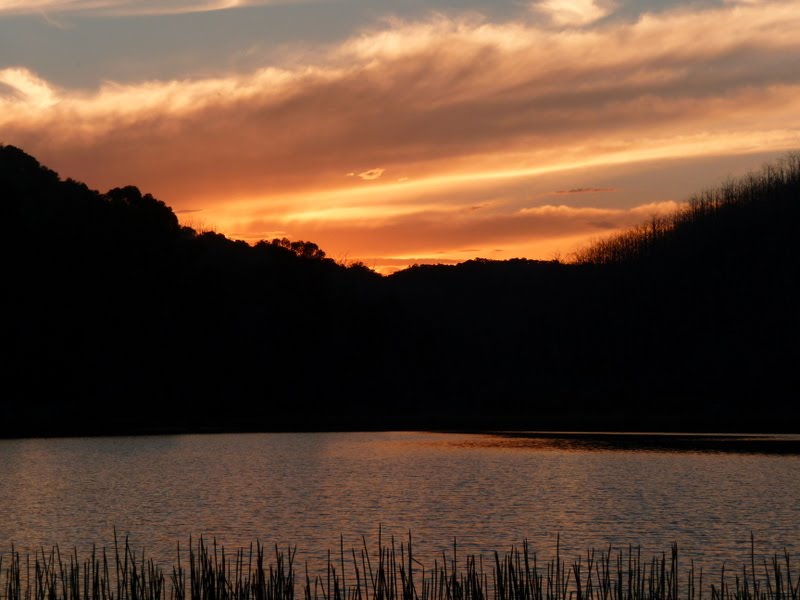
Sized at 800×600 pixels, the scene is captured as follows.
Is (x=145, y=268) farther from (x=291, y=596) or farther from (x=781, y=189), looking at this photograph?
(x=781, y=189)

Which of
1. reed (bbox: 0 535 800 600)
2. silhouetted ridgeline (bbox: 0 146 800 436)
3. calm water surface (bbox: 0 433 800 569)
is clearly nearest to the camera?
reed (bbox: 0 535 800 600)

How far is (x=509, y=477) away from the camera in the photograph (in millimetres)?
52500

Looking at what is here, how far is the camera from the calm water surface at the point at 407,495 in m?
32.5

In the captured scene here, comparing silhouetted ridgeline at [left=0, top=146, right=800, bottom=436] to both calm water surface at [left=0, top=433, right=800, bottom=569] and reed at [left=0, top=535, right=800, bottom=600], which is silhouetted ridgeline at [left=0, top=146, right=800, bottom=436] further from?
reed at [left=0, top=535, right=800, bottom=600]

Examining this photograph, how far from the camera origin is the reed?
16609mm

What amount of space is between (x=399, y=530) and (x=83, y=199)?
8070cm

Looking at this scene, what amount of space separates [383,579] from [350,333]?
326ft

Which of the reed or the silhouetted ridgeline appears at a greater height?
the silhouetted ridgeline

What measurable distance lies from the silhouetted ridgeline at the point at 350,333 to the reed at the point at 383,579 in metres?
64.4

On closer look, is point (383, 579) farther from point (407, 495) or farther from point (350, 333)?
point (350, 333)

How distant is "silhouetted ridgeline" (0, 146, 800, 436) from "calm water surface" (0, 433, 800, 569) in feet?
81.5

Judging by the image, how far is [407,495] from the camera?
44.8 meters

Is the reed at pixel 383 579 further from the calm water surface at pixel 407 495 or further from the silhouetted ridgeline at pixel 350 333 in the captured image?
the silhouetted ridgeline at pixel 350 333

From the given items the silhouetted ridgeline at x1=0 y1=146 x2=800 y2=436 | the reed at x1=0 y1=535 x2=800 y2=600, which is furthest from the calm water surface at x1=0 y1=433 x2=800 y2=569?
the silhouetted ridgeline at x1=0 y1=146 x2=800 y2=436
